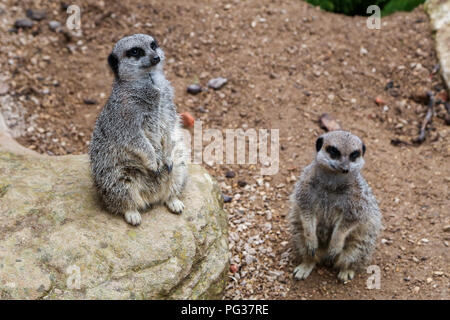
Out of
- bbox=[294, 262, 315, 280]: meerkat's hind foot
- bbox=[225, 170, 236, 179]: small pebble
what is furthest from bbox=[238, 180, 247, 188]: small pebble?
bbox=[294, 262, 315, 280]: meerkat's hind foot

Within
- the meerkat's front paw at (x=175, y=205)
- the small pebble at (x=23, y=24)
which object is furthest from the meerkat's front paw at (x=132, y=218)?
the small pebble at (x=23, y=24)

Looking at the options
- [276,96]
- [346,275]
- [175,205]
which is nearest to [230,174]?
[276,96]

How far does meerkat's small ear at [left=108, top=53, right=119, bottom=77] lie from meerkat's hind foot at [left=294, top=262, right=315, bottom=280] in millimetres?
2075

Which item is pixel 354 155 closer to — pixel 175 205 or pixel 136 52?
pixel 175 205

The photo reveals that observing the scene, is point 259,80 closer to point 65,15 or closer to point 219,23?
point 219,23

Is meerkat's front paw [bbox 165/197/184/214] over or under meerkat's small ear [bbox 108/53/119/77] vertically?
under

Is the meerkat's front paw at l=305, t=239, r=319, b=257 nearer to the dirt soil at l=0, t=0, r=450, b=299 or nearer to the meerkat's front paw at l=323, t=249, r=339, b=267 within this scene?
the meerkat's front paw at l=323, t=249, r=339, b=267

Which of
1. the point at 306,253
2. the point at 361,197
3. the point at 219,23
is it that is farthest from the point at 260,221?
the point at 219,23

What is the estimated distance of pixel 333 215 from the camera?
12.9ft

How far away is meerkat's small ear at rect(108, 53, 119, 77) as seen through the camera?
10.8 ft

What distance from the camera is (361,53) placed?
6094 millimetres

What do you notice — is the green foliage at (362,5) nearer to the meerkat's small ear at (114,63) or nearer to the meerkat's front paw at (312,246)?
the meerkat's front paw at (312,246)

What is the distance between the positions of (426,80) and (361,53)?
2.69ft

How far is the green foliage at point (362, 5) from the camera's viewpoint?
6492mm
